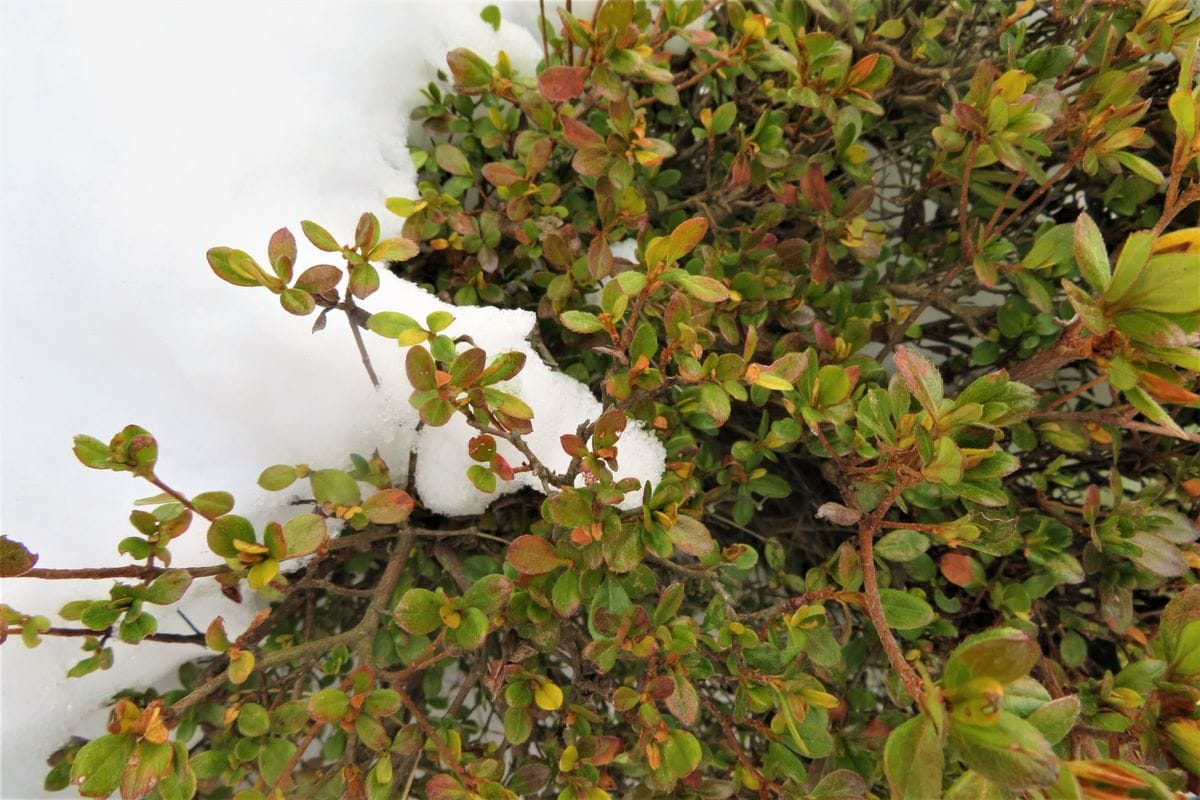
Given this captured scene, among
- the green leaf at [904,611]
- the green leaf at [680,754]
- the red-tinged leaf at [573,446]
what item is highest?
the red-tinged leaf at [573,446]

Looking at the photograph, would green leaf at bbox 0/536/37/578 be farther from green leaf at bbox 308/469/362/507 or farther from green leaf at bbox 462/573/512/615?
green leaf at bbox 462/573/512/615

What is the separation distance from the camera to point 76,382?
812mm

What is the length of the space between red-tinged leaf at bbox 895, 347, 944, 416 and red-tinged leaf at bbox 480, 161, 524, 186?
503 mm

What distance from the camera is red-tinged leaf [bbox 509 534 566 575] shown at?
66 cm

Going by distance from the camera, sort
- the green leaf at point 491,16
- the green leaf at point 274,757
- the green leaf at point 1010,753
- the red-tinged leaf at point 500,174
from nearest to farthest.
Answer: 1. the green leaf at point 1010,753
2. the green leaf at point 274,757
3. the red-tinged leaf at point 500,174
4. the green leaf at point 491,16

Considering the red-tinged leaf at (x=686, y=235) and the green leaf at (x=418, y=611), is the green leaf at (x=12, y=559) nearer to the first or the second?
the green leaf at (x=418, y=611)

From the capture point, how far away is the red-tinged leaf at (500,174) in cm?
85

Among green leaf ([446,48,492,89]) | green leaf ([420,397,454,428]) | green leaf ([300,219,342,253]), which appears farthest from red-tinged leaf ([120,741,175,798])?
green leaf ([446,48,492,89])

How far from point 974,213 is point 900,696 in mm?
640

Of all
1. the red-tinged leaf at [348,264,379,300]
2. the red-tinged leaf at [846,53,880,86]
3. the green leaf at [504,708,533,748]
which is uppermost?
the red-tinged leaf at [846,53,880,86]

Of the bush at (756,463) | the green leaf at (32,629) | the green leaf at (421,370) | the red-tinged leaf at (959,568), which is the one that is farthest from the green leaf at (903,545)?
the green leaf at (32,629)

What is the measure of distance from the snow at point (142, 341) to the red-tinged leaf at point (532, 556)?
13 cm

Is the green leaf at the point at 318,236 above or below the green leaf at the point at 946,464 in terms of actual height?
above

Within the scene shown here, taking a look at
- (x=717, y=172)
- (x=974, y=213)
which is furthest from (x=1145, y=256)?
(x=717, y=172)
